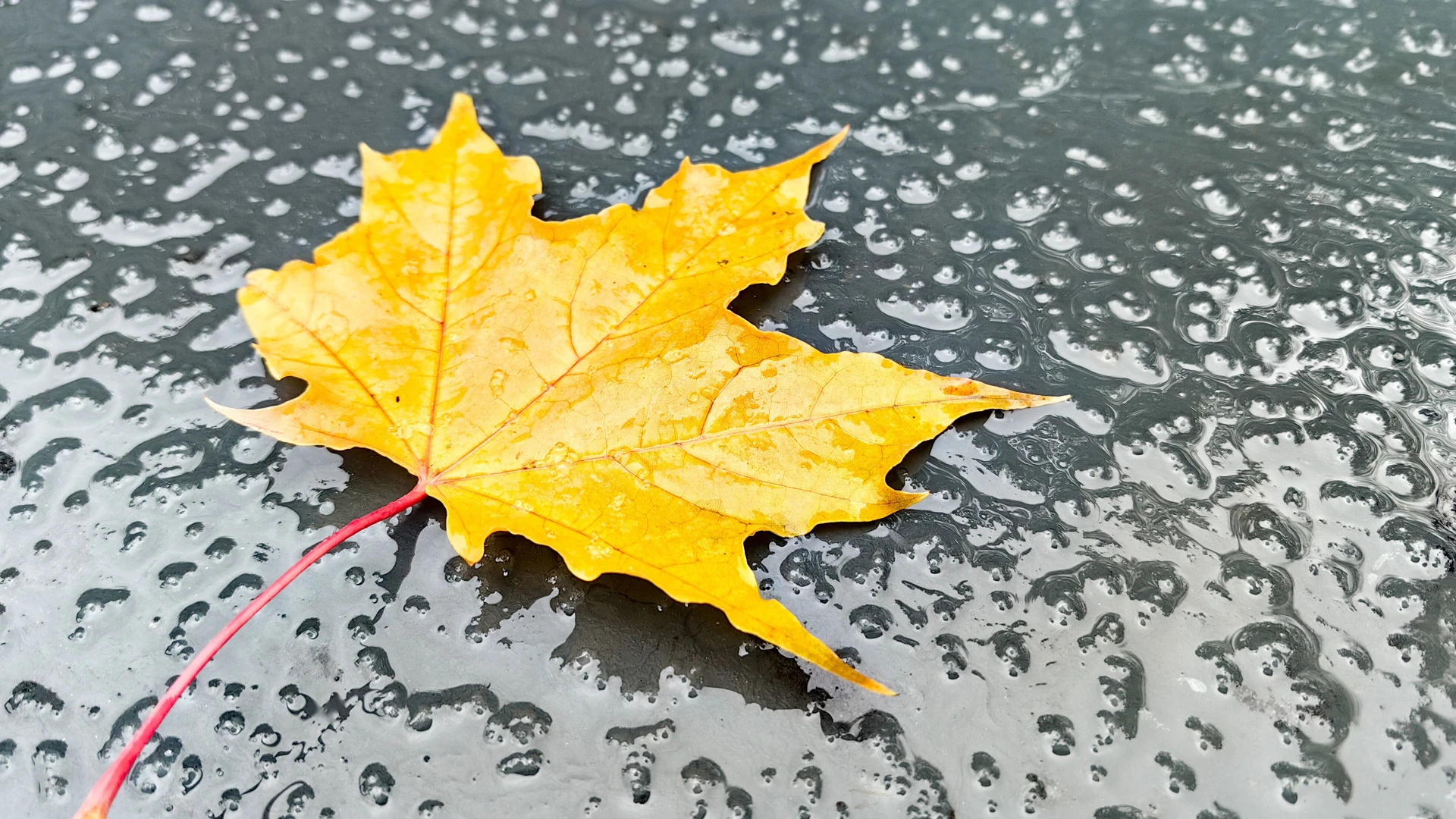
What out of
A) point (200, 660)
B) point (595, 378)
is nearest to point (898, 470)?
point (595, 378)

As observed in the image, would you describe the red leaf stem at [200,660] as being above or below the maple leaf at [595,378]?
below

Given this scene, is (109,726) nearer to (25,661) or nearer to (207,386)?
(25,661)

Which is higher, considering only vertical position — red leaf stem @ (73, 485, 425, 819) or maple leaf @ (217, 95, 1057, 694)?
maple leaf @ (217, 95, 1057, 694)

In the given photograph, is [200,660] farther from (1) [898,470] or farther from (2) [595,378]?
(1) [898,470]

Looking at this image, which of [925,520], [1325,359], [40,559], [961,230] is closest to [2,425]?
[40,559]

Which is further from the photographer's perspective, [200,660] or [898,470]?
[898,470]
